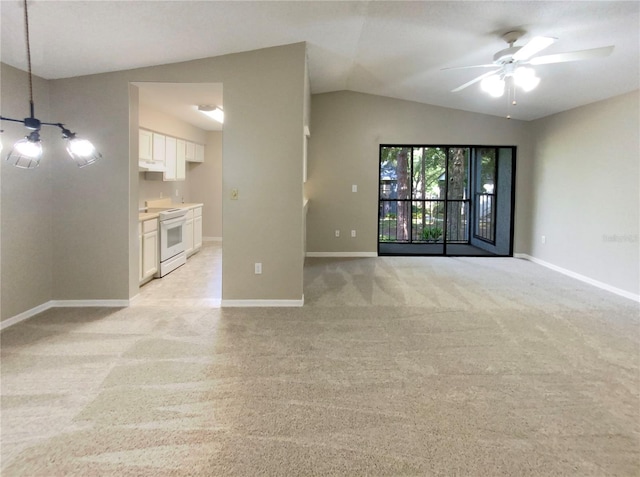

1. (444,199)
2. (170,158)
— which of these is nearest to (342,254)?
(444,199)

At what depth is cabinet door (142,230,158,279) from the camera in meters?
4.94

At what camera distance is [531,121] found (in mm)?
6922

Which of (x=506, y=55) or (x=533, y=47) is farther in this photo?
(x=506, y=55)

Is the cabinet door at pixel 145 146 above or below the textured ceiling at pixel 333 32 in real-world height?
below

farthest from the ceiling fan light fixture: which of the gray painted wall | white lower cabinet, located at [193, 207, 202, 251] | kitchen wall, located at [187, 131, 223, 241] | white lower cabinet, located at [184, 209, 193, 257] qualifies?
kitchen wall, located at [187, 131, 223, 241]

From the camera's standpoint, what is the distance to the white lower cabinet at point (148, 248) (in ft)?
16.0

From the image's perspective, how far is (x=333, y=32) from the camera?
4.00 metres

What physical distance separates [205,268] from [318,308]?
2587mm

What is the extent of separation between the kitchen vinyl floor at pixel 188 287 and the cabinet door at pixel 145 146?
1.61 m

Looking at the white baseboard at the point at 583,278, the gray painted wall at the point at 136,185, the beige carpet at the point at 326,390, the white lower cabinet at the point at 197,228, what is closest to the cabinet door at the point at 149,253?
the gray painted wall at the point at 136,185

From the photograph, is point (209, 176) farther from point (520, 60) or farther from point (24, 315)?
point (520, 60)

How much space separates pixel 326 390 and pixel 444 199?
5996mm

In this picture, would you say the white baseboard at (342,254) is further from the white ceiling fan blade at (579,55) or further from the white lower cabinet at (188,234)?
the white ceiling fan blade at (579,55)

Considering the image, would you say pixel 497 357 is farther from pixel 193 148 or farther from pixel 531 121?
pixel 193 148
